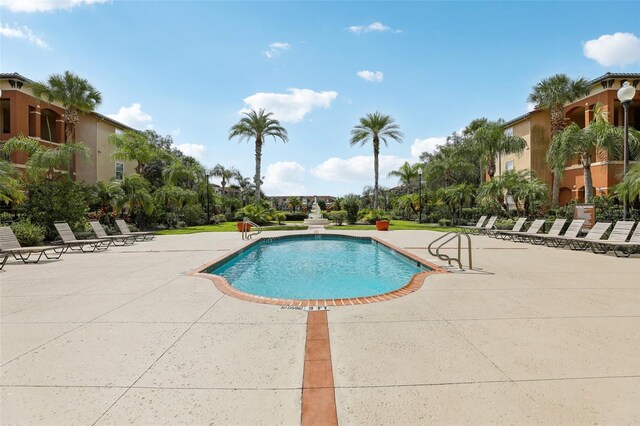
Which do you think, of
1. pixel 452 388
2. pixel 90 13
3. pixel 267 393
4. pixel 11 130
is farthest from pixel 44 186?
Result: pixel 452 388

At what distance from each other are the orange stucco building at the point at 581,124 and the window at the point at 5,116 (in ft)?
124

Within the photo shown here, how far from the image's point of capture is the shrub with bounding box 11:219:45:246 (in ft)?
41.7

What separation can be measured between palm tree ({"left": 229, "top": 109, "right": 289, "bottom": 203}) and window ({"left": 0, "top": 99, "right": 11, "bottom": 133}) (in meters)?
16.7

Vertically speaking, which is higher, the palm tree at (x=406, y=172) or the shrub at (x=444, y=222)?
the palm tree at (x=406, y=172)

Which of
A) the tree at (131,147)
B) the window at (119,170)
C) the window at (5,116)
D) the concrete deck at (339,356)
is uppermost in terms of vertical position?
the window at (5,116)

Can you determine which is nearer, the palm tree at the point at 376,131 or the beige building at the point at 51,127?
the beige building at the point at 51,127

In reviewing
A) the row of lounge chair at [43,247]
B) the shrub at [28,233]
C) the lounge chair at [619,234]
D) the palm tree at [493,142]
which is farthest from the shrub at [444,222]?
the shrub at [28,233]

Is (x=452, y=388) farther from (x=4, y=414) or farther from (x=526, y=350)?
(x=4, y=414)

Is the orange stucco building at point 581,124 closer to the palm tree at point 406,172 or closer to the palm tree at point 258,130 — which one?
the palm tree at point 406,172

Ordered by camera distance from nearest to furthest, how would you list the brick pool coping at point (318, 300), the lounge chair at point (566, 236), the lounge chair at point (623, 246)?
the brick pool coping at point (318, 300)
the lounge chair at point (623, 246)
the lounge chair at point (566, 236)

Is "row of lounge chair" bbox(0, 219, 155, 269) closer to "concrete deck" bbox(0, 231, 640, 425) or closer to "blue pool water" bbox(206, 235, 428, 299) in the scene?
"concrete deck" bbox(0, 231, 640, 425)

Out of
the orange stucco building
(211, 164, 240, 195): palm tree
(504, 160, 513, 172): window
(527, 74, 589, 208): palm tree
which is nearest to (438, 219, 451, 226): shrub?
the orange stucco building

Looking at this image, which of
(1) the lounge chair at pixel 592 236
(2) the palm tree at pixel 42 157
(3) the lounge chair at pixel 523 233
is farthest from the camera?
(2) the palm tree at pixel 42 157

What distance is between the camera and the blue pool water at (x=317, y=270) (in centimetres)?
751
